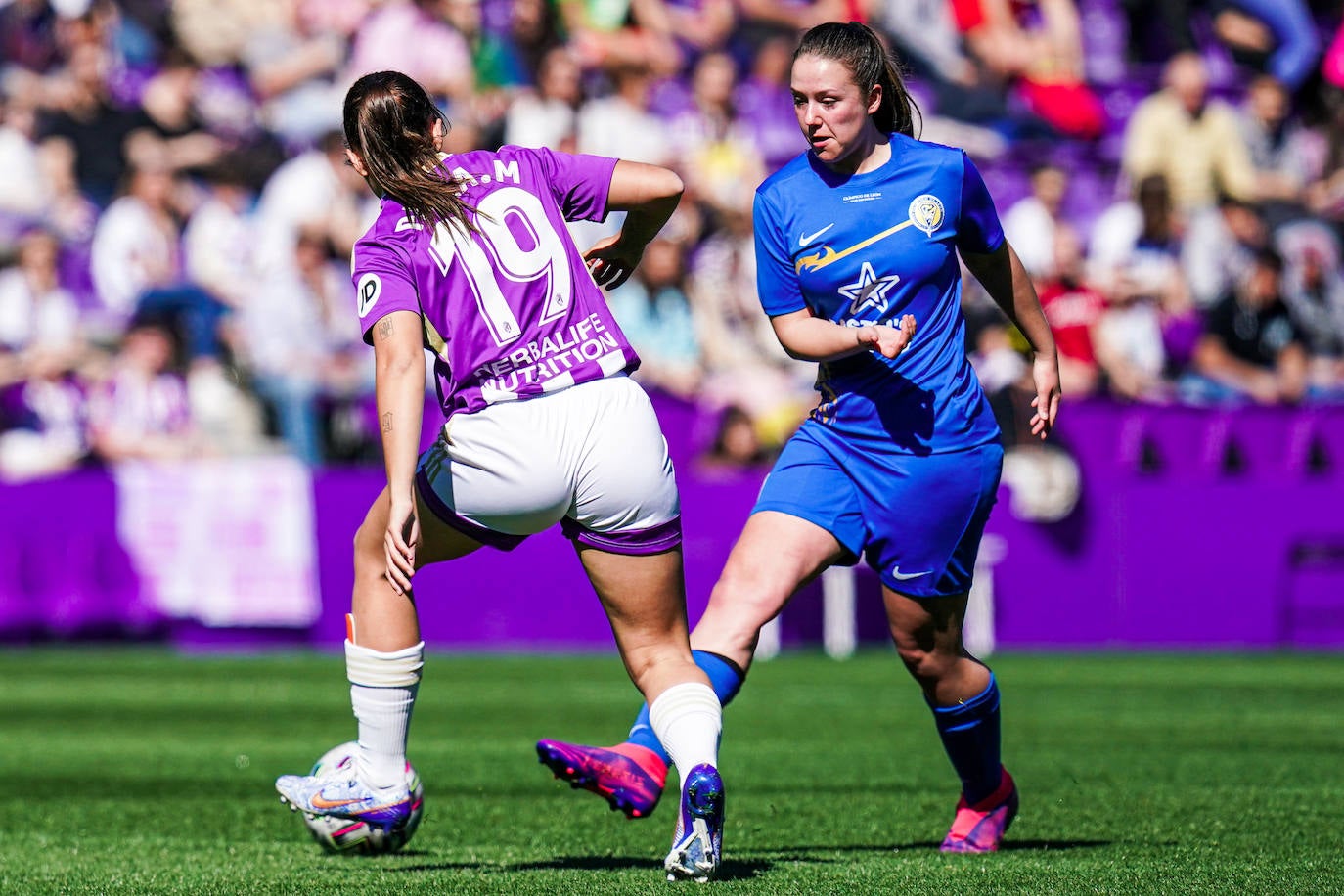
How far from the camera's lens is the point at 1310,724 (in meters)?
9.27

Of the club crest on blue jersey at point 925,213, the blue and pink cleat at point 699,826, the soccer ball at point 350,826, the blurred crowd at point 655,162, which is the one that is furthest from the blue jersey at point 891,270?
the blurred crowd at point 655,162

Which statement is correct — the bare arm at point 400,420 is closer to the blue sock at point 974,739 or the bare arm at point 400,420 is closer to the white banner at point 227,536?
the blue sock at point 974,739

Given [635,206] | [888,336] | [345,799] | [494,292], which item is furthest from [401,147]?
[345,799]

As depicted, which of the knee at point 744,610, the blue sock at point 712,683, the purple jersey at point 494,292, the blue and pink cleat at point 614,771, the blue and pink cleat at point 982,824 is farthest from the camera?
the blue and pink cleat at point 982,824

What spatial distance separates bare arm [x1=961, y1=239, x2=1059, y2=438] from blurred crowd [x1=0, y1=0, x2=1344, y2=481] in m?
7.39

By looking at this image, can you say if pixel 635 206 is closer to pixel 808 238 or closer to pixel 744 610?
pixel 808 238

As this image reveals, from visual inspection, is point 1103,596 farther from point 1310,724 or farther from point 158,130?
point 158,130

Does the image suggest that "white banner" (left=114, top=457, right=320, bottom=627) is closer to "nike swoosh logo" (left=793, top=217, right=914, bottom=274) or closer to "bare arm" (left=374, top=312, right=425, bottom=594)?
"nike swoosh logo" (left=793, top=217, right=914, bottom=274)

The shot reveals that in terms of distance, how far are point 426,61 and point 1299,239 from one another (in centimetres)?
690

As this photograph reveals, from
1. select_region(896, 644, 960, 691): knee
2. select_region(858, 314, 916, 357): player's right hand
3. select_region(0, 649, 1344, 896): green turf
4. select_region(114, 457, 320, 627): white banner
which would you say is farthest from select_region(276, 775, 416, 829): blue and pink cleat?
select_region(114, 457, 320, 627): white banner

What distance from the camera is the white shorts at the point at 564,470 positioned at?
190 inches

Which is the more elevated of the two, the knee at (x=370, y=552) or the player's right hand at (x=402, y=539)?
the player's right hand at (x=402, y=539)

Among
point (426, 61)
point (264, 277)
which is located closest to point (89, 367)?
point (264, 277)

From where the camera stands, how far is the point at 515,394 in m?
4.88
